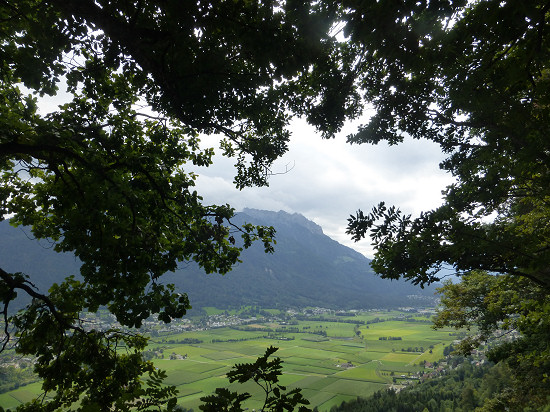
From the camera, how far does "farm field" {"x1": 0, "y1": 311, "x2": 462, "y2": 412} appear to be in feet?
241

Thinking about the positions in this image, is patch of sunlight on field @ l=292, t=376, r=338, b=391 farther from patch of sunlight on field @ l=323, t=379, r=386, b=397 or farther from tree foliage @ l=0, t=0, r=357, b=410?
tree foliage @ l=0, t=0, r=357, b=410

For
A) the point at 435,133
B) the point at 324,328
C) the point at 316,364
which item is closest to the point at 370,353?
the point at 316,364

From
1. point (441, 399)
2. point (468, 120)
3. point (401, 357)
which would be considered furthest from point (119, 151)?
point (401, 357)

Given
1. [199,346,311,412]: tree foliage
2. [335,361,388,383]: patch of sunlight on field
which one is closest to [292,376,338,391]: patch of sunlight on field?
[335,361,388,383]: patch of sunlight on field

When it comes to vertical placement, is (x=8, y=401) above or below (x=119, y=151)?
below

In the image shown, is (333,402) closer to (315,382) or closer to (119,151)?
(315,382)

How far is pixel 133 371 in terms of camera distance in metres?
5.77

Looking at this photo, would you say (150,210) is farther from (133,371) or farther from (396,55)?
(396,55)

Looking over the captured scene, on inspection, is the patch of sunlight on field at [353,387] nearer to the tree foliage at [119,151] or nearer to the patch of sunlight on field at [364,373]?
the patch of sunlight on field at [364,373]

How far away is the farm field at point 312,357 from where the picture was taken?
7350 cm

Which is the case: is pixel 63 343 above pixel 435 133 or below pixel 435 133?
below

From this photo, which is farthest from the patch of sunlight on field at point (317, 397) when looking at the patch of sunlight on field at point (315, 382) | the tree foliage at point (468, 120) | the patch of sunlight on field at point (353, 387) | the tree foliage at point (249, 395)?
the tree foliage at point (249, 395)

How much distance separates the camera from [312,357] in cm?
11056

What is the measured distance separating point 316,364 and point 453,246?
112m
